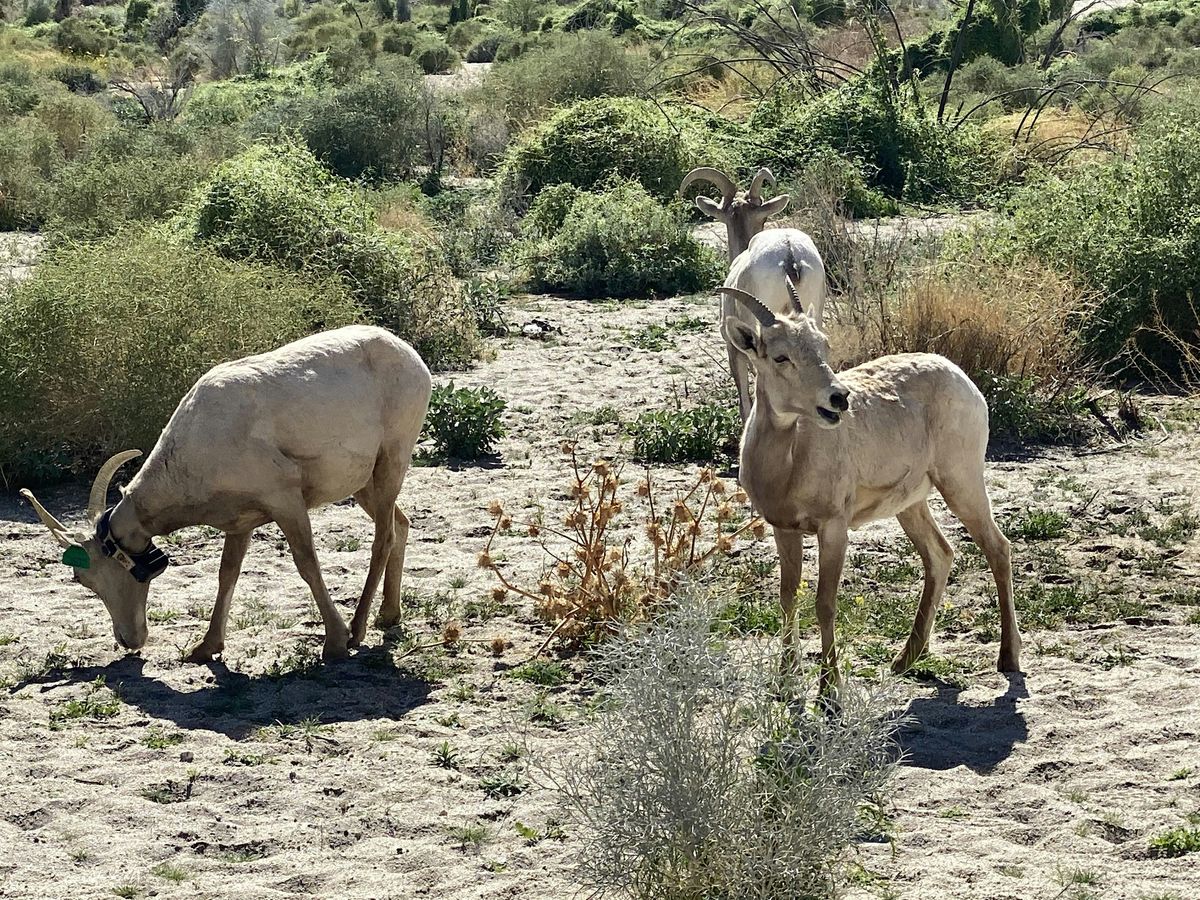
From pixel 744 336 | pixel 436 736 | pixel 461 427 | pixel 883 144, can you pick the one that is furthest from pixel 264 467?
pixel 883 144

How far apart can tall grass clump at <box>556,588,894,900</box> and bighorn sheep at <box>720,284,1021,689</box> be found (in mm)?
1057

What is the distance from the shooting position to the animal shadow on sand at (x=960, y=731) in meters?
5.83

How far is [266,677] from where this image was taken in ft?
22.5

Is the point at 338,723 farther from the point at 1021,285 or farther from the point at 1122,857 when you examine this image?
the point at 1021,285

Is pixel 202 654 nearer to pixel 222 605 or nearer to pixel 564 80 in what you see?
pixel 222 605

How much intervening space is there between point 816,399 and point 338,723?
2457 millimetres

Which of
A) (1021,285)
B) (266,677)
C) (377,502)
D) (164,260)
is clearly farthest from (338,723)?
(1021,285)

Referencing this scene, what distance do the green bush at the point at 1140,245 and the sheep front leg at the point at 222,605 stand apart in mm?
7539

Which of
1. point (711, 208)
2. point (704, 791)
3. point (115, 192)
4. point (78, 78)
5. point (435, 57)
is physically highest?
point (704, 791)

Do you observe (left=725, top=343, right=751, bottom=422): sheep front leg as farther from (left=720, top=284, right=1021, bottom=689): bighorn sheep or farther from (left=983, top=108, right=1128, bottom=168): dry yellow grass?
(left=983, top=108, right=1128, bottom=168): dry yellow grass

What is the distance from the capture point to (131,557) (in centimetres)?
702

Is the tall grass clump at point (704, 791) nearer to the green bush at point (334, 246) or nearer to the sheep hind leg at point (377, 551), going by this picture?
the sheep hind leg at point (377, 551)

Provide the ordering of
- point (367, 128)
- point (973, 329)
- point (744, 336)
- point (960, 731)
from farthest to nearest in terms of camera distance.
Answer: point (367, 128), point (973, 329), point (960, 731), point (744, 336)

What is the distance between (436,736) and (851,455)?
2.10 metres
